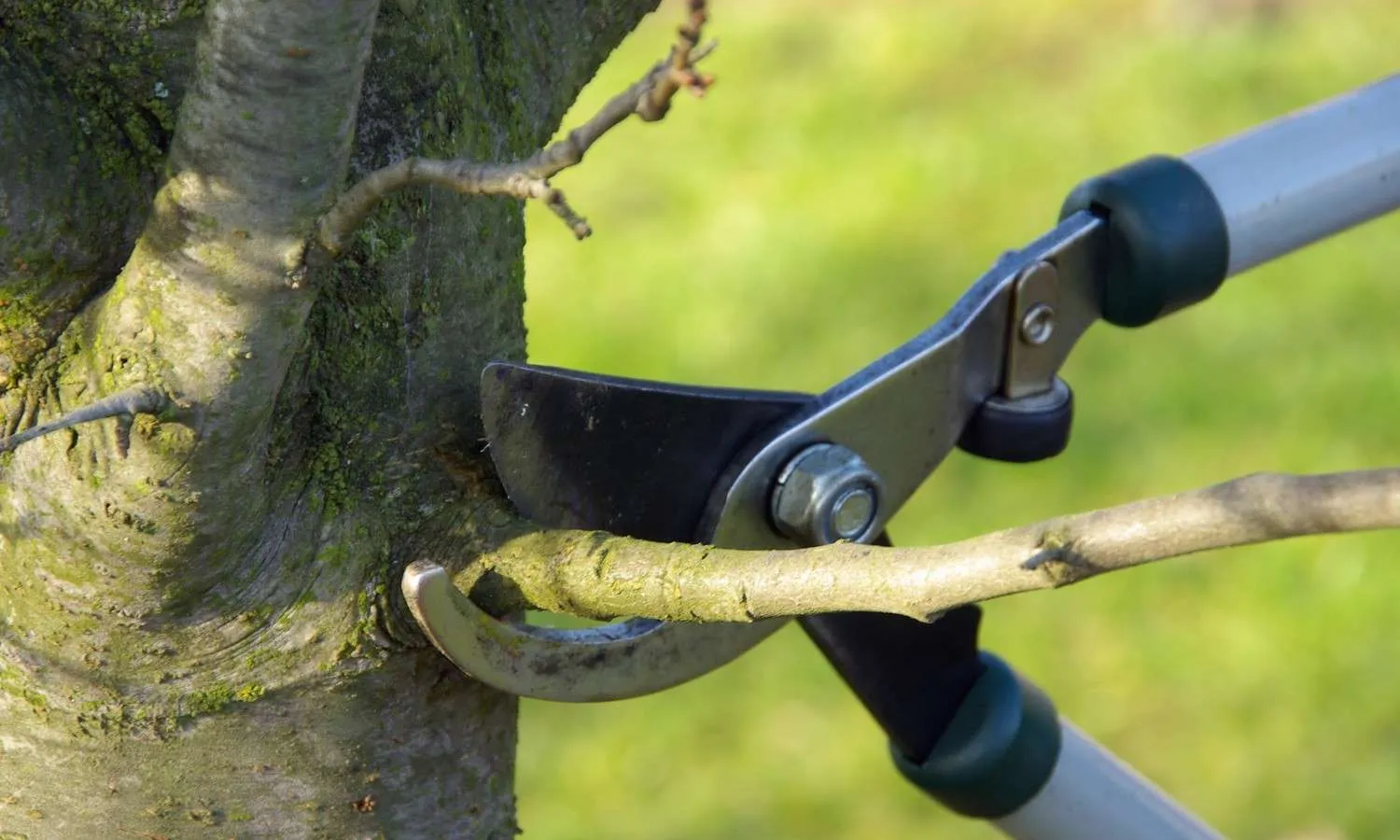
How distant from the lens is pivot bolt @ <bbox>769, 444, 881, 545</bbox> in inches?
40.9

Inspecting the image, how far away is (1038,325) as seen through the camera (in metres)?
1.20

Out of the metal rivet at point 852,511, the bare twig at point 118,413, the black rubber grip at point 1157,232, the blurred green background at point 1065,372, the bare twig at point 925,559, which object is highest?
the blurred green background at point 1065,372

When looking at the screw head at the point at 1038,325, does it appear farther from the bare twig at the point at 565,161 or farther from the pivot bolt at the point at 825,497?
the bare twig at the point at 565,161

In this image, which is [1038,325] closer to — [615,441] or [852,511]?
[852,511]

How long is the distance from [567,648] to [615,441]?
132mm

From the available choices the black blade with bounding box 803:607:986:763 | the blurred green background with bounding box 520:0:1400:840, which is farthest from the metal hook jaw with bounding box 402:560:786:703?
the blurred green background with bounding box 520:0:1400:840

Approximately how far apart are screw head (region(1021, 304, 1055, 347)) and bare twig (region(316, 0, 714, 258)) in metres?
0.60

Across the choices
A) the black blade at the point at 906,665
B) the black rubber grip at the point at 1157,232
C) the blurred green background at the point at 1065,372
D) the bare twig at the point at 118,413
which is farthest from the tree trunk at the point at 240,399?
the blurred green background at the point at 1065,372

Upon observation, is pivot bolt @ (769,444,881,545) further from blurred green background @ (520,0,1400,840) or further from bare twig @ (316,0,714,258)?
blurred green background @ (520,0,1400,840)

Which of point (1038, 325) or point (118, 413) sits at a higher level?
point (1038, 325)

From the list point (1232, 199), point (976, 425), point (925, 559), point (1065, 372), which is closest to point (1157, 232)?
point (1232, 199)

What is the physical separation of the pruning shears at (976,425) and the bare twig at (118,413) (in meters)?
0.31

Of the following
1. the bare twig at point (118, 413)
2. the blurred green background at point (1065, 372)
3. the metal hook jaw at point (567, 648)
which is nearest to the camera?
the bare twig at point (118, 413)

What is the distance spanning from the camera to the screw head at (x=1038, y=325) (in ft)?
3.89
